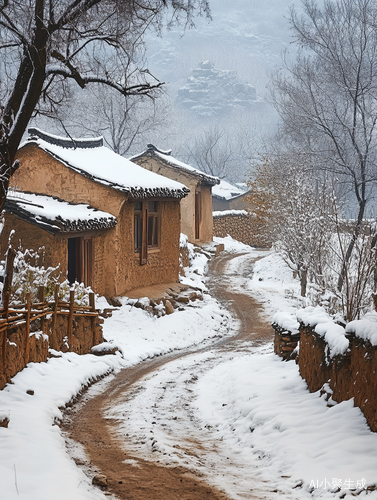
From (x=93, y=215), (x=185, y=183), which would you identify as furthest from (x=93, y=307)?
(x=185, y=183)

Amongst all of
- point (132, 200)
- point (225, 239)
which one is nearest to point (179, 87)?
point (225, 239)

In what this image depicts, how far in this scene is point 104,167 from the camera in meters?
16.8

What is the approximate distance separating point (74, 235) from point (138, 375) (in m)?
4.66

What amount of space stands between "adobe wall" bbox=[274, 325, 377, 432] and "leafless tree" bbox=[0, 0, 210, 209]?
4543 millimetres

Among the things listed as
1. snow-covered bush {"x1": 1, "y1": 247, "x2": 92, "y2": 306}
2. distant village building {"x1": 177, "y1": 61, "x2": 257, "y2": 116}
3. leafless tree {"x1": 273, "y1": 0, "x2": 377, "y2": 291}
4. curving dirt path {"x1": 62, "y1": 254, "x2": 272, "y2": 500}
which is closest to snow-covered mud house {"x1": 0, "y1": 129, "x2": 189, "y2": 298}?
snow-covered bush {"x1": 1, "y1": 247, "x2": 92, "y2": 306}

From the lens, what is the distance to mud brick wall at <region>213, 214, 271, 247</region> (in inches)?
1353

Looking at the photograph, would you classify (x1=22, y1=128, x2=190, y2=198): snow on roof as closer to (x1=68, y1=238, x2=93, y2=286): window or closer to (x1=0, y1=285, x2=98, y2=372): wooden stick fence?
(x1=68, y1=238, x2=93, y2=286): window

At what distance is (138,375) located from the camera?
1051cm

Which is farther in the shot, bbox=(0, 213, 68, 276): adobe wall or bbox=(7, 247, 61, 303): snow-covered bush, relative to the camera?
bbox=(0, 213, 68, 276): adobe wall

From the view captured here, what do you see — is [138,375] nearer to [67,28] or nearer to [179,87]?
[67,28]

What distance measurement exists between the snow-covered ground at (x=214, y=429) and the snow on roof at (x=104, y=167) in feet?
17.6

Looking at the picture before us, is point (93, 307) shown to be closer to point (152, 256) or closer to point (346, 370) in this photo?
point (152, 256)

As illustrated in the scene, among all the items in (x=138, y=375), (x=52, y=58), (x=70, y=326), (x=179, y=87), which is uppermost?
(x=179, y=87)

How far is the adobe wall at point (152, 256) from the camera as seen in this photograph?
51.5 ft
